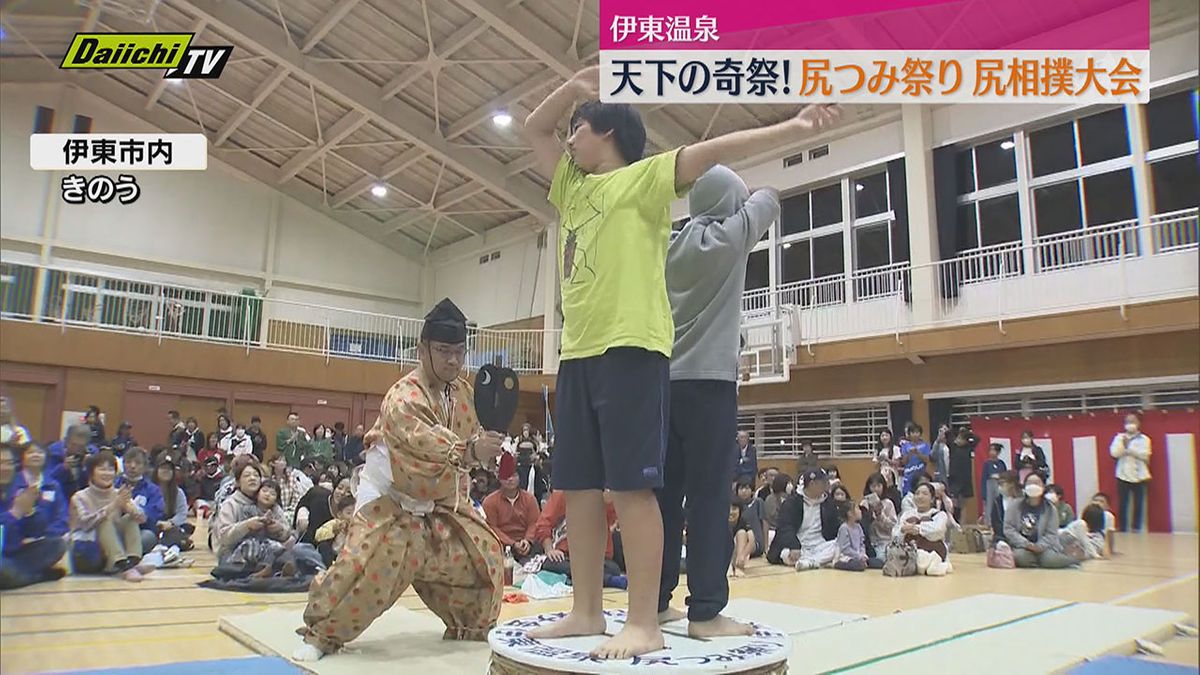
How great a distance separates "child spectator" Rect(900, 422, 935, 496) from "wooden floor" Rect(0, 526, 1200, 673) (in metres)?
0.84

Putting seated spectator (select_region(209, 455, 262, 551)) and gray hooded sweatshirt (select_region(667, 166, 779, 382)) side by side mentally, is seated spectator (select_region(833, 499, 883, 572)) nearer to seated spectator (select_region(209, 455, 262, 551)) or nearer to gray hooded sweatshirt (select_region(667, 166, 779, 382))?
seated spectator (select_region(209, 455, 262, 551))

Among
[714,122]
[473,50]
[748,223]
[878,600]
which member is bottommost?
[878,600]

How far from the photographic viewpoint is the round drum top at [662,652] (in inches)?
45.4

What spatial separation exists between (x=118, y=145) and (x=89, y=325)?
0.37 meters

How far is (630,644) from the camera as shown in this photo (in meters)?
1.23

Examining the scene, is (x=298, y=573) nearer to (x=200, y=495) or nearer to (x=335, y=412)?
(x=200, y=495)

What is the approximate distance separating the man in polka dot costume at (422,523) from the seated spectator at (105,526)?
1.80ft

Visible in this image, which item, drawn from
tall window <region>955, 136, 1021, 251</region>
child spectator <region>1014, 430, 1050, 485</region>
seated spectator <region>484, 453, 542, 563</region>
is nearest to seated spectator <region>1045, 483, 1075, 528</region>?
child spectator <region>1014, 430, 1050, 485</region>

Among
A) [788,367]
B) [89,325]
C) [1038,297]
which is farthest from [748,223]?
[788,367]

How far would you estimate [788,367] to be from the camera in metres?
8.85

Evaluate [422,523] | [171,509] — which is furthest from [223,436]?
[422,523]

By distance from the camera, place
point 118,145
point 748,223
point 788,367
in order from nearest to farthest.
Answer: point 118,145, point 748,223, point 788,367

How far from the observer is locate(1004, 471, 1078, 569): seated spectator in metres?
4.68

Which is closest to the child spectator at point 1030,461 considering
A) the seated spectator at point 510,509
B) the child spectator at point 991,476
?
the child spectator at point 991,476
